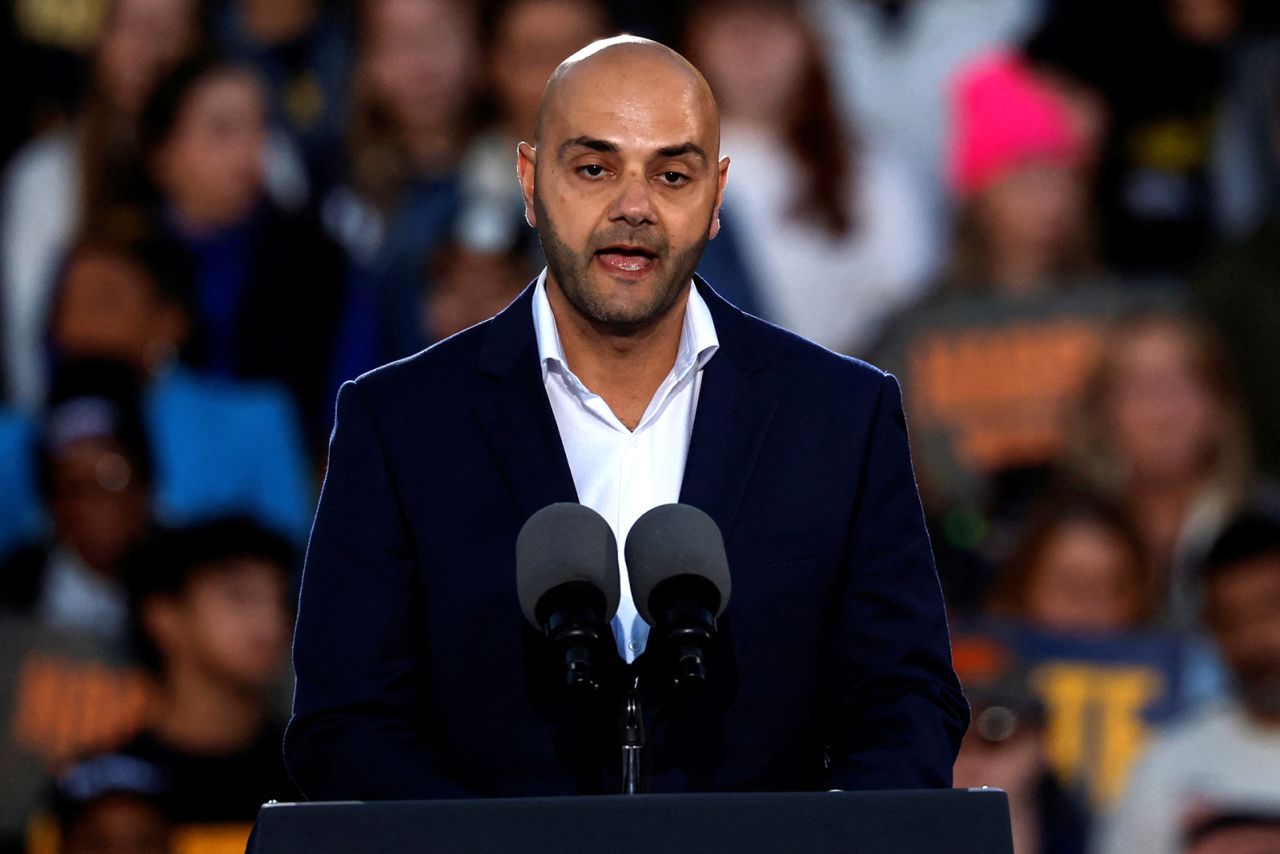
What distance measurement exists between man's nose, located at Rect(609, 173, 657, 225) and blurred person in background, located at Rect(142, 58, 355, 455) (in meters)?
3.68

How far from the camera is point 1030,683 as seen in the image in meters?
5.09

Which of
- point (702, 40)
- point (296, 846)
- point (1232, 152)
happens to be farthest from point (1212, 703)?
point (296, 846)

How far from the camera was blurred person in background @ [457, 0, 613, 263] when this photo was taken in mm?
5754

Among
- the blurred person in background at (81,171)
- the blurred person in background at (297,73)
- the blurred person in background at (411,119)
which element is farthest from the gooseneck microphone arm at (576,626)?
the blurred person in background at (81,171)

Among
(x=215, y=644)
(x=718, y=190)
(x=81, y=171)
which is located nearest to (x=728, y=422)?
(x=718, y=190)

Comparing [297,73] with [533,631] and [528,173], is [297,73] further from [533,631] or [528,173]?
[533,631]

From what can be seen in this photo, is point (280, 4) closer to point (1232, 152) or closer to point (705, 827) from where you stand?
point (1232, 152)

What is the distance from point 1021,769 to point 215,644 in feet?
6.71

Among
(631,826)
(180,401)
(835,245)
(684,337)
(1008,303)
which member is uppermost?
(835,245)

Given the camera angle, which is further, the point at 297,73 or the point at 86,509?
the point at 297,73

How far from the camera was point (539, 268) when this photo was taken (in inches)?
222

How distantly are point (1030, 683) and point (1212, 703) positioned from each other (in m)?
0.43

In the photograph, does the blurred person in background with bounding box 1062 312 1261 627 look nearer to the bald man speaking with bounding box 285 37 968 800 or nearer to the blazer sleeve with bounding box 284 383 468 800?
the bald man speaking with bounding box 285 37 968 800

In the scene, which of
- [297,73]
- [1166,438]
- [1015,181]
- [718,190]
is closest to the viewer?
[718,190]
